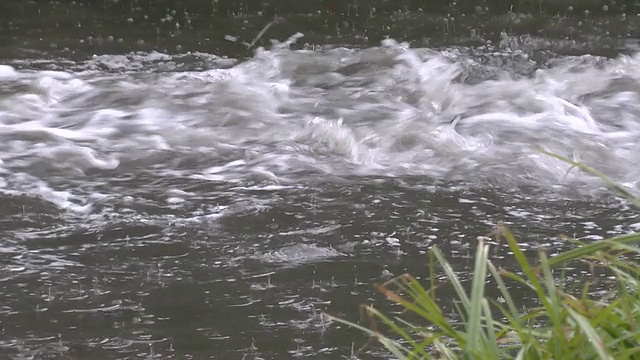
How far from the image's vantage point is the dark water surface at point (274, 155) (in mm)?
3781

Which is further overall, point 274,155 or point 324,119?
point 324,119

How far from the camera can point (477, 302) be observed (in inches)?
84.4

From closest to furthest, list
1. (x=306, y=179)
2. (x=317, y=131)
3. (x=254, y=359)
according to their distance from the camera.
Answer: (x=254, y=359) → (x=306, y=179) → (x=317, y=131)

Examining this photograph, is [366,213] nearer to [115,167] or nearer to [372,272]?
[372,272]

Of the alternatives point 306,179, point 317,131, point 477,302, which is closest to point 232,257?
point 306,179

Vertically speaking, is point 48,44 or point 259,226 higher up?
point 48,44

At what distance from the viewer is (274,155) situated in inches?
213

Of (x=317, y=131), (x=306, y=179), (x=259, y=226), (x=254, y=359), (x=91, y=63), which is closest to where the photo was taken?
(x=254, y=359)

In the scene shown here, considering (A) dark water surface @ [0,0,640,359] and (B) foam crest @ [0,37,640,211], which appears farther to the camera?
(B) foam crest @ [0,37,640,211]

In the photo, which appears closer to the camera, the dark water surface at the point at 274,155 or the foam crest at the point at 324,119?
the dark water surface at the point at 274,155

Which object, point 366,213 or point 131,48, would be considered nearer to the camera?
point 366,213

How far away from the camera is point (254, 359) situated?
11.1ft

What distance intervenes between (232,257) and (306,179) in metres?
1.01

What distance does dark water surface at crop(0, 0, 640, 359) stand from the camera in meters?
3.78
